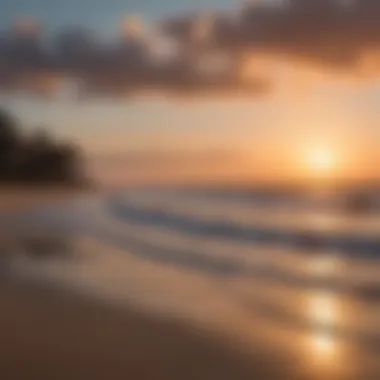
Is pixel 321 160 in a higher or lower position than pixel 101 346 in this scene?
higher

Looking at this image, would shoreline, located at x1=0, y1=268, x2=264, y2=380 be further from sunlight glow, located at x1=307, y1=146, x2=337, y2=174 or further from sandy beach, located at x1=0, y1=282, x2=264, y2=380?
sunlight glow, located at x1=307, y1=146, x2=337, y2=174

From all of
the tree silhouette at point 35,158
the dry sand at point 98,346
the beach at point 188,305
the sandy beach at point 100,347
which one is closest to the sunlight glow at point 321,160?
the beach at point 188,305

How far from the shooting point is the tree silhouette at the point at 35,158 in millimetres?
5715

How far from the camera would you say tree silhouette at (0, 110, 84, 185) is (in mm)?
5715

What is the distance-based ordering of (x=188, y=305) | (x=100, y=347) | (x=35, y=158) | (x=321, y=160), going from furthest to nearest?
1. (x=35, y=158)
2. (x=321, y=160)
3. (x=188, y=305)
4. (x=100, y=347)

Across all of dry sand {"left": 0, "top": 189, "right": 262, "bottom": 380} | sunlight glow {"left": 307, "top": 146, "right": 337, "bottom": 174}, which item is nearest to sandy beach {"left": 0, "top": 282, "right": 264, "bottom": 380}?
dry sand {"left": 0, "top": 189, "right": 262, "bottom": 380}

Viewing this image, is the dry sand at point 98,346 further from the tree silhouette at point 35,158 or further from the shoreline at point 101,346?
the tree silhouette at point 35,158

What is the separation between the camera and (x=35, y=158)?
260 inches

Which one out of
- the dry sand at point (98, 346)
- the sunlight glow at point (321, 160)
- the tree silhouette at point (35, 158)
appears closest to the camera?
the dry sand at point (98, 346)

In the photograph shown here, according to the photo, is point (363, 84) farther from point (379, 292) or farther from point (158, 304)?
point (158, 304)

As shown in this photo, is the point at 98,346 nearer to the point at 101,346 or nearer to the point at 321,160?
the point at 101,346

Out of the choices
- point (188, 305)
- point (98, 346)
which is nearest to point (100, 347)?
point (98, 346)

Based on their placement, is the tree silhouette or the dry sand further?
the tree silhouette

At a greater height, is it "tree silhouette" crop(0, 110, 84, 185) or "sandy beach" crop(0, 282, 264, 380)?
"tree silhouette" crop(0, 110, 84, 185)
